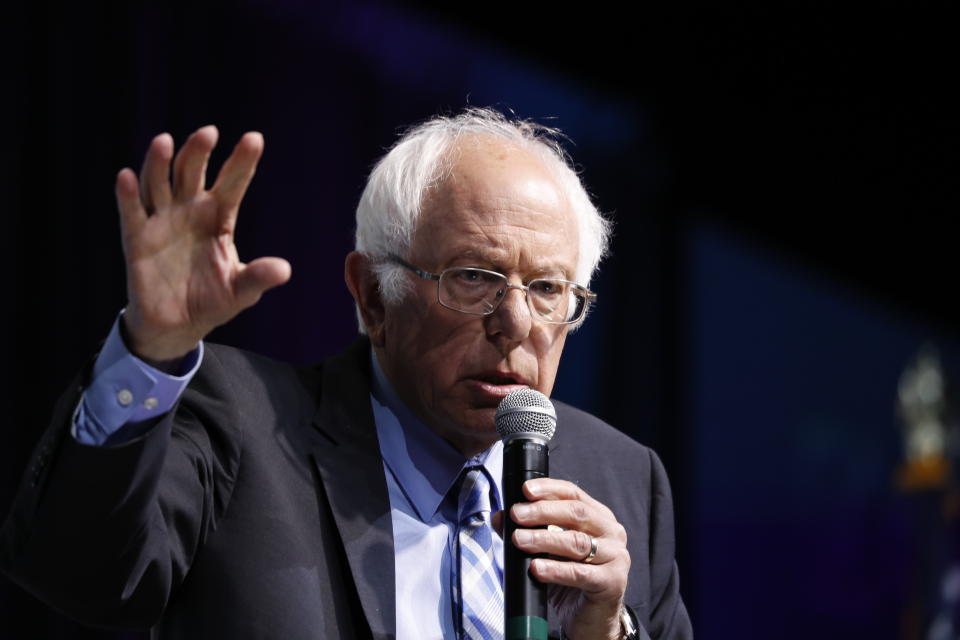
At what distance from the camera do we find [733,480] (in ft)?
16.3

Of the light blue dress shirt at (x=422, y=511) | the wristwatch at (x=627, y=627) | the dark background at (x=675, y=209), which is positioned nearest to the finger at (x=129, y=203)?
the light blue dress shirt at (x=422, y=511)

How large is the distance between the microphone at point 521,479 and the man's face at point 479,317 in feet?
1.18

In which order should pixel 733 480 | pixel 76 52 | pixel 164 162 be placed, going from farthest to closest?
1. pixel 733 480
2. pixel 76 52
3. pixel 164 162

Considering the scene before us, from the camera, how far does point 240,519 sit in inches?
62.2

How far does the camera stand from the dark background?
2699 mm

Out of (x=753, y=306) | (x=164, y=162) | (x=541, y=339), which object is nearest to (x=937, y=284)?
(x=753, y=306)

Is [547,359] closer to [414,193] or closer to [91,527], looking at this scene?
[414,193]

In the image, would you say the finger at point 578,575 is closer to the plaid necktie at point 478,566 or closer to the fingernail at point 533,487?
the fingernail at point 533,487

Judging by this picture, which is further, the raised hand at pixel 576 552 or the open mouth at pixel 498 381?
the open mouth at pixel 498 381

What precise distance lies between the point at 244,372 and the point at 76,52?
4.83 ft

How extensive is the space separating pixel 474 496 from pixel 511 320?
0.31 metres

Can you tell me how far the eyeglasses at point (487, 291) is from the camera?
5.89 ft

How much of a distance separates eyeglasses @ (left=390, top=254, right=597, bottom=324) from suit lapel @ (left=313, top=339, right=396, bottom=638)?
0.25m

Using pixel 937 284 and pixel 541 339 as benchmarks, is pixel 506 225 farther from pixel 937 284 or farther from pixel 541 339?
pixel 937 284
